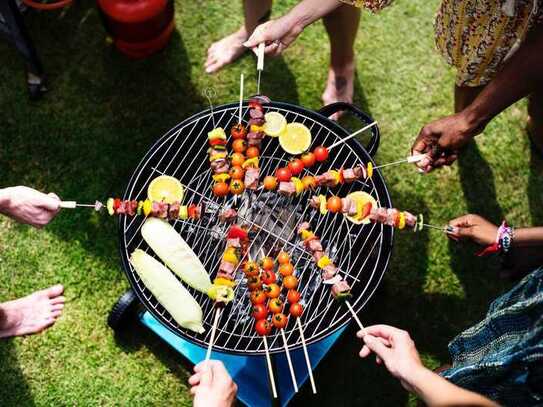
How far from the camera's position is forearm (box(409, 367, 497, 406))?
2.29 meters

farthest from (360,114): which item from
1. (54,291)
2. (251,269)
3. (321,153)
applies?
(54,291)

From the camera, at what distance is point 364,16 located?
5148 mm

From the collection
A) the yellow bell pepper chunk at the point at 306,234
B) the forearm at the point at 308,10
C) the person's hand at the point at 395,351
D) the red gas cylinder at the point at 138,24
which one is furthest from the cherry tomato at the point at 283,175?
the red gas cylinder at the point at 138,24

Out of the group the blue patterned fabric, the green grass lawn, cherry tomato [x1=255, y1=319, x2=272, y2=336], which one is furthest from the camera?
the green grass lawn

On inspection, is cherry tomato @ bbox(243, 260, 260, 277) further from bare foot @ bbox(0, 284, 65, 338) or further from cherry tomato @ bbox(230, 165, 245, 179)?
bare foot @ bbox(0, 284, 65, 338)

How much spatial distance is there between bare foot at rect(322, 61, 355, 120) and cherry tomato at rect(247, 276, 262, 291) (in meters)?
1.87

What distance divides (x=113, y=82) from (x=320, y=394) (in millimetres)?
3037

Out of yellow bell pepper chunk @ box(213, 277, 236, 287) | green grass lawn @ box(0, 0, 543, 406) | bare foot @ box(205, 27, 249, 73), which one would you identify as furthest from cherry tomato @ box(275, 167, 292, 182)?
bare foot @ box(205, 27, 249, 73)

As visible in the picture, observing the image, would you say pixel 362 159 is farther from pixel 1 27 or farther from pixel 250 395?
pixel 1 27

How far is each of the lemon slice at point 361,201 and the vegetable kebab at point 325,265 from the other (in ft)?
0.83

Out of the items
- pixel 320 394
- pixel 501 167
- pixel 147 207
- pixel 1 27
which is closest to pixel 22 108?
pixel 1 27

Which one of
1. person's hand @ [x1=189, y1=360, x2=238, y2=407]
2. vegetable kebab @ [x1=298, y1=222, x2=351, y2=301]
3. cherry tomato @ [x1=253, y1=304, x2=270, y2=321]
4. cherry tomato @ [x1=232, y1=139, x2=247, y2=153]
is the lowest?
person's hand @ [x1=189, y1=360, x2=238, y2=407]

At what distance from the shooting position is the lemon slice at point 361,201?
335 centimetres

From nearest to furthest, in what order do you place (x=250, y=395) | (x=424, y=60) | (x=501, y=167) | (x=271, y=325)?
(x=271, y=325) < (x=250, y=395) < (x=501, y=167) < (x=424, y=60)
